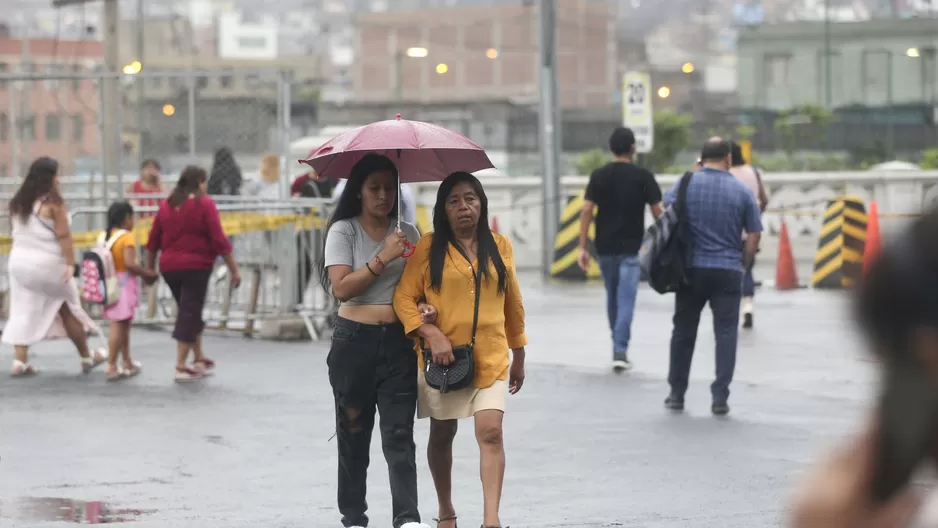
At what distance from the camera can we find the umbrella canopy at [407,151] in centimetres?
630

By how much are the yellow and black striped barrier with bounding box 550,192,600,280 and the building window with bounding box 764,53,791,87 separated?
45.8m

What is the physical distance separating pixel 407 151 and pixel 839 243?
1446 cm

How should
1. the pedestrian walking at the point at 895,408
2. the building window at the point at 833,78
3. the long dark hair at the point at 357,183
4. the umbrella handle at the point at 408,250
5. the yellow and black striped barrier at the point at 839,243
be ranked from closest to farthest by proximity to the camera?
the pedestrian walking at the point at 895,408
the umbrella handle at the point at 408,250
the long dark hair at the point at 357,183
the yellow and black striped barrier at the point at 839,243
the building window at the point at 833,78

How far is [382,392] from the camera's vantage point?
20.7 ft

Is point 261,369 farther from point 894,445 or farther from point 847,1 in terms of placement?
point 847,1

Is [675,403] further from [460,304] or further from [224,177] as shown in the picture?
[224,177]

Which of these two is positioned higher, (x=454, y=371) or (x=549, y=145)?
(x=549, y=145)

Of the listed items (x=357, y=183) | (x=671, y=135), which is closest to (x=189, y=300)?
(x=357, y=183)

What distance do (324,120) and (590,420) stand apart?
70567 mm

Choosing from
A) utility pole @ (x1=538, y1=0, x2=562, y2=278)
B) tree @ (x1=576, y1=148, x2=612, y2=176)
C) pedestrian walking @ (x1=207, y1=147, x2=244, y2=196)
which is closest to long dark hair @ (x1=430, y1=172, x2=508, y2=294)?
pedestrian walking @ (x1=207, y1=147, x2=244, y2=196)

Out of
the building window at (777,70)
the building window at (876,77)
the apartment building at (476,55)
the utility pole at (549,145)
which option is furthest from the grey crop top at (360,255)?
the apartment building at (476,55)

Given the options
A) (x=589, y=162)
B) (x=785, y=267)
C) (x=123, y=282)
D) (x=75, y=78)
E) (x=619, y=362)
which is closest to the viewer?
(x=123, y=282)

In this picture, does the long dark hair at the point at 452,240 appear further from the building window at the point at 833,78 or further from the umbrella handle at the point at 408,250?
the building window at the point at 833,78

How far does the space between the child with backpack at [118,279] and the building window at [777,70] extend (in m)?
56.1
